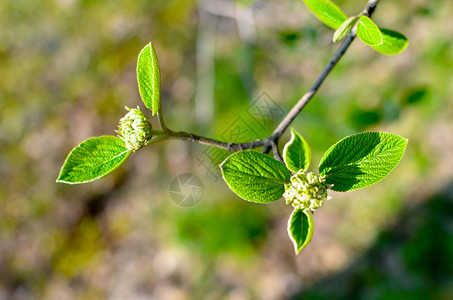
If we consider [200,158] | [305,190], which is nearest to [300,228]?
[305,190]

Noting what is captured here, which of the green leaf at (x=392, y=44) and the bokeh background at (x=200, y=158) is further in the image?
the bokeh background at (x=200, y=158)

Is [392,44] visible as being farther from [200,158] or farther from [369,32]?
[200,158]

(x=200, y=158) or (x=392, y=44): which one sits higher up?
(x=392, y=44)

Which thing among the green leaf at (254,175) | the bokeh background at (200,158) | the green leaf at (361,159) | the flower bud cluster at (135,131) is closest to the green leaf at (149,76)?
the flower bud cluster at (135,131)

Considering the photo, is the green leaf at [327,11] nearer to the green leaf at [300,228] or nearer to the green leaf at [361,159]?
the green leaf at [361,159]

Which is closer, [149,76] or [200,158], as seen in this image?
[149,76]

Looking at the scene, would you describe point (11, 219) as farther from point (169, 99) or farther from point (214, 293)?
point (214, 293)

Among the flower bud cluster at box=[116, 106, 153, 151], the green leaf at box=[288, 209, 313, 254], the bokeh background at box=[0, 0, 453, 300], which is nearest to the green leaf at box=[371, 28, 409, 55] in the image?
the green leaf at box=[288, 209, 313, 254]
